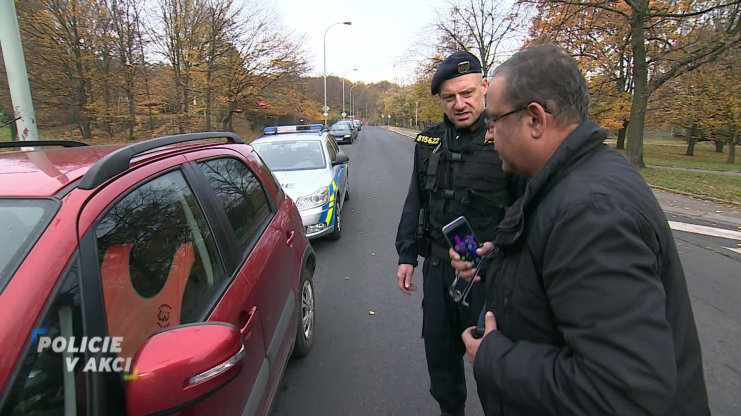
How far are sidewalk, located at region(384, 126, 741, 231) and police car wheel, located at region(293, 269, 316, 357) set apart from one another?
7.47 m

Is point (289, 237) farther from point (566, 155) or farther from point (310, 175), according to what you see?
point (310, 175)

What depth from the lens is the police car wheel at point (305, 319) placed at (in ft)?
9.18

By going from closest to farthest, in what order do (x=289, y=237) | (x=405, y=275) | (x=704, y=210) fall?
(x=405, y=275)
(x=289, y=237)
(x=704, y=210)

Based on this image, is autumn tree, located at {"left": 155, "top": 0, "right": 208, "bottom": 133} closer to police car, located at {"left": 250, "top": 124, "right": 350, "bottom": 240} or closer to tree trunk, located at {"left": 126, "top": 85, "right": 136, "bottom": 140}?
tree trunk, located at {"left": 126, "top": 85, "right": 136, "bottom": 140}

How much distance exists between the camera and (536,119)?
1045mm

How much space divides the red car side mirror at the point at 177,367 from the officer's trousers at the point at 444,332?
1.19 meters

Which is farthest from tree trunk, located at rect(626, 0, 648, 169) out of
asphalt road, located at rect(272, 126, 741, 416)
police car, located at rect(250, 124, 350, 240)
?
police car, located at rect(250, 124, 350, 240)

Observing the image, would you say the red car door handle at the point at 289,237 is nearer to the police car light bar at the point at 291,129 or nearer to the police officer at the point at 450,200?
the police officer at the point at 450,200

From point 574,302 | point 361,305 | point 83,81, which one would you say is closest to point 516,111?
point 574,302

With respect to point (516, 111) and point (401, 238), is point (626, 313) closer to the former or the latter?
point (516, 111)

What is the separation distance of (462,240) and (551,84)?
2.79 ft

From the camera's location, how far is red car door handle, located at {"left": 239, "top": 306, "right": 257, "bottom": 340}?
64.7 inches

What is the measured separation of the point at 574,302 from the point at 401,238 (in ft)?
4.90

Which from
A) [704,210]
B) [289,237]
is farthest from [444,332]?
[704,210]
